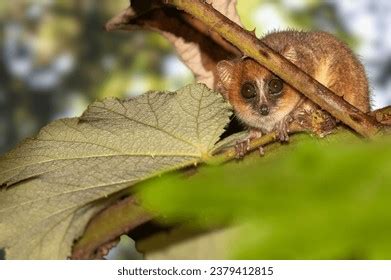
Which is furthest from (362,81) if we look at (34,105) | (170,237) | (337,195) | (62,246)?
(34,105)

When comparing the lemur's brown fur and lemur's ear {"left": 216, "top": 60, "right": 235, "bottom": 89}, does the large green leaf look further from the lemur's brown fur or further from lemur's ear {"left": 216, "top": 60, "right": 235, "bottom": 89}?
lemur's ear {"left": 216, "top": 60, "right": 235, "bottom": 89}

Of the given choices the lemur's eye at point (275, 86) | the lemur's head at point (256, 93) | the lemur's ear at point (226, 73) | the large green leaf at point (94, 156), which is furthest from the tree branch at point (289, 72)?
the lemur's eye at point (275, 86)

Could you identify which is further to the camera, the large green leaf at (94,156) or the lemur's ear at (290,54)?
the lemur's ear at (290,54)

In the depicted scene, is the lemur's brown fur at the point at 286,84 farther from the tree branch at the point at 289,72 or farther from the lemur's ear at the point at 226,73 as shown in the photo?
the tree branch at the point at 289,72

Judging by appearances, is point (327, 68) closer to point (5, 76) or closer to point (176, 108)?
point (176, 108)

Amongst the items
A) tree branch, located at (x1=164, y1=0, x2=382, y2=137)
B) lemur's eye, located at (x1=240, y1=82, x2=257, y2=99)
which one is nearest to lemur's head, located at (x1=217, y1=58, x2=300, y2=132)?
lemur's eye, located at (x1=240, y1=82, x2=257, y2=99)

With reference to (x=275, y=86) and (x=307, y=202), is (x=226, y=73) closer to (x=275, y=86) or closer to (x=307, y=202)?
(x=275, y=86)

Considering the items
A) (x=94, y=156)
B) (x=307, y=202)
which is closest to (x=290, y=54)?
(x=94, y=156)
